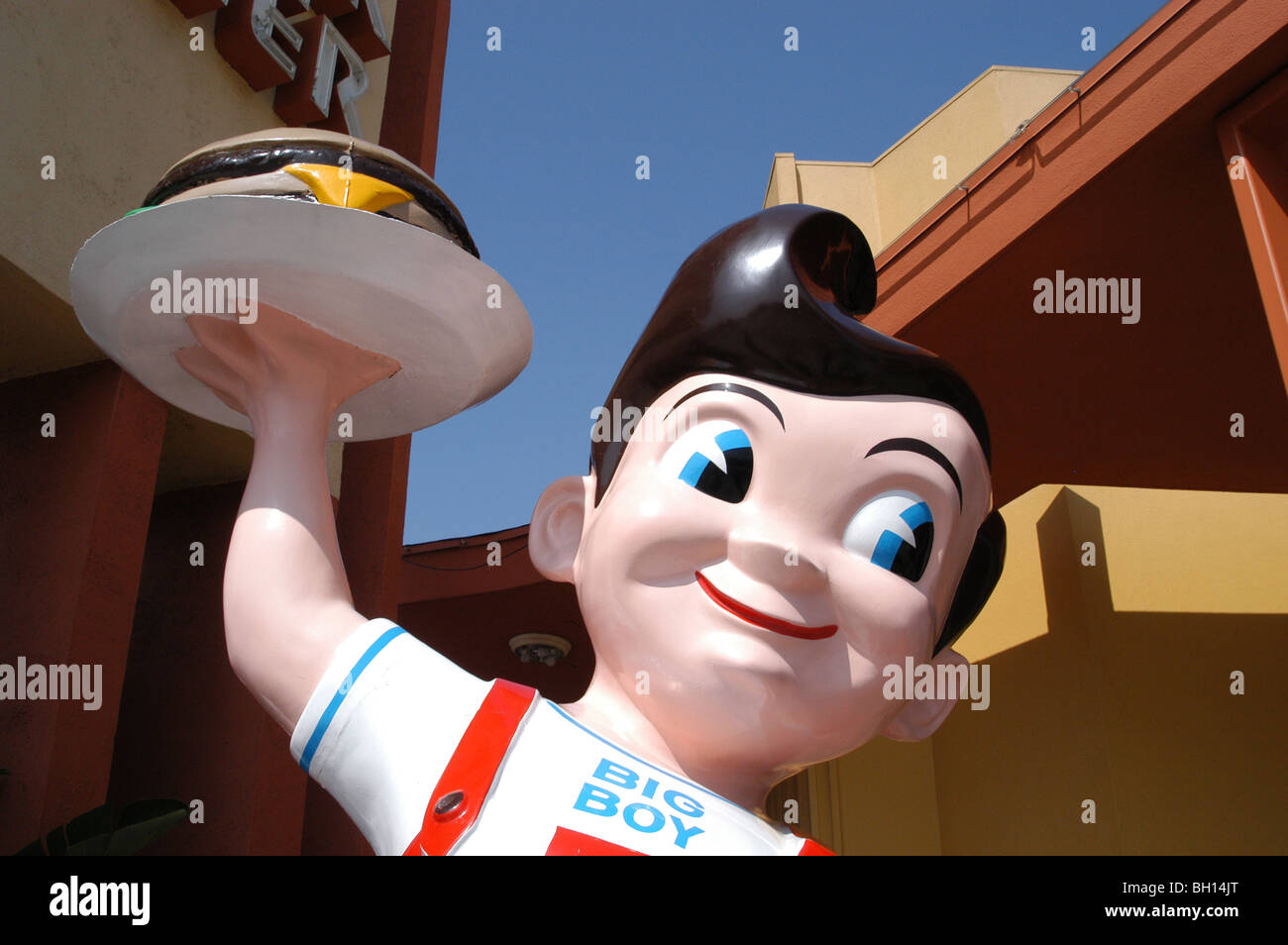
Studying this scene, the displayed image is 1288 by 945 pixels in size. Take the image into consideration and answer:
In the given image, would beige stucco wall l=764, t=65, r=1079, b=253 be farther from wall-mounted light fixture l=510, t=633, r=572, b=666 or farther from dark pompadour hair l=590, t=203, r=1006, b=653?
dark pompadour hair l=590, t=203, r=1006, b=653

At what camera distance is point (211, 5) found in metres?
3.62

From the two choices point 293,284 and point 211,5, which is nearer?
point 293,284

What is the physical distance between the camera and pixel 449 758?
1858mm

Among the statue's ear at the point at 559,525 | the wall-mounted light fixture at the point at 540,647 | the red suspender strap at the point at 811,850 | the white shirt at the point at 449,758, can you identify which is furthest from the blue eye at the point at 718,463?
the wall-mounted light fixture at the point at 540,647

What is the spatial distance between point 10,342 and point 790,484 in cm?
225

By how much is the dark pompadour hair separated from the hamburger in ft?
1.83

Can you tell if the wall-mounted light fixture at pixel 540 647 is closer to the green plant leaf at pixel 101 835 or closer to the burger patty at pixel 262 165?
the green plant leaf at pixel 101 835

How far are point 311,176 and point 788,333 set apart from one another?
0.96 m

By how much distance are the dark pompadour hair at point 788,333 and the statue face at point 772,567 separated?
0.19 feet

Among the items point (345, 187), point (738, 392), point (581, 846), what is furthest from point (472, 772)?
point (345, 187)

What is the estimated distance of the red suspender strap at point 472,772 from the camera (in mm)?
1759

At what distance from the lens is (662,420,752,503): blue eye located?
7.04ft
